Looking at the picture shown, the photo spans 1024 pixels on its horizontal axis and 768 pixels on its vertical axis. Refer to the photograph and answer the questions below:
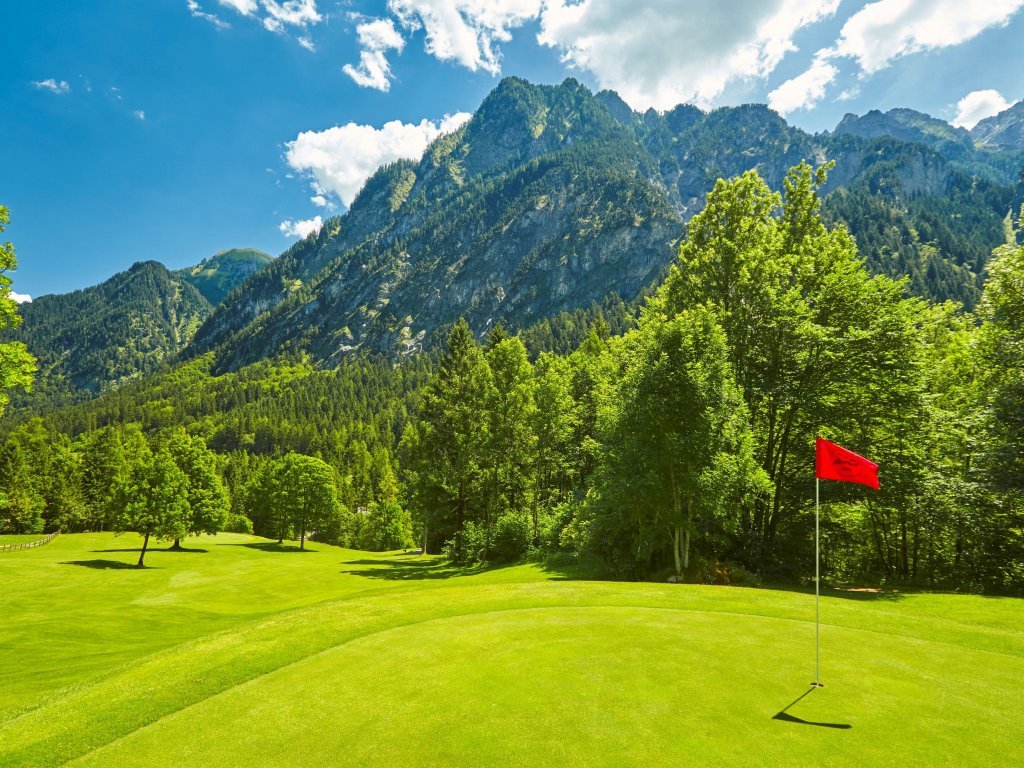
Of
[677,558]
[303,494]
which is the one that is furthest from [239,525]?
[677,558]

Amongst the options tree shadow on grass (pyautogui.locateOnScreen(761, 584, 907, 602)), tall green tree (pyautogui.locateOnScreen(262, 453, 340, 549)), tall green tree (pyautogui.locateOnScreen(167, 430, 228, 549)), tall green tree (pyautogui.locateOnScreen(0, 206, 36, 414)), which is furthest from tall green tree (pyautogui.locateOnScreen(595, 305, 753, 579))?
tall green tree (pyautogui.locateOnScreen(167, 430, 228, 549))

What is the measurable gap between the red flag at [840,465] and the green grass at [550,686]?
13.2 feet

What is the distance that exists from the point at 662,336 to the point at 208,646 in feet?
73.0

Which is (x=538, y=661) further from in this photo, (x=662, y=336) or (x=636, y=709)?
(x=662, y=336)

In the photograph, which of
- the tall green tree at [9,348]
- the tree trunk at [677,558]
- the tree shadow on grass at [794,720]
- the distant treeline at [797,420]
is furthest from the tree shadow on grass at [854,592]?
the tall green tree at [9,348]

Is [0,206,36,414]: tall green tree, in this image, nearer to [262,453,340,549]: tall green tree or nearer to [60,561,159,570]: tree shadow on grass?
[60,561,159,570]: tree shadow on grass

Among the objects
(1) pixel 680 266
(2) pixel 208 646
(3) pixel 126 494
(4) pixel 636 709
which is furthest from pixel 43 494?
(4) pixel 636 709

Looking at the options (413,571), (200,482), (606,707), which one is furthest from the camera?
(200,482)

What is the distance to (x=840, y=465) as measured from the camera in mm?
12609

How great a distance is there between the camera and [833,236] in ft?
102

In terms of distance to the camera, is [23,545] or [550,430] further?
[23,545]

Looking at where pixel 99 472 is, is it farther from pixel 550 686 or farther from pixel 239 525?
pixel 550 686

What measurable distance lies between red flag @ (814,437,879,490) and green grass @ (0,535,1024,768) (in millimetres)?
4035

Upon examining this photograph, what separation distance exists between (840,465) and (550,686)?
8821mm
